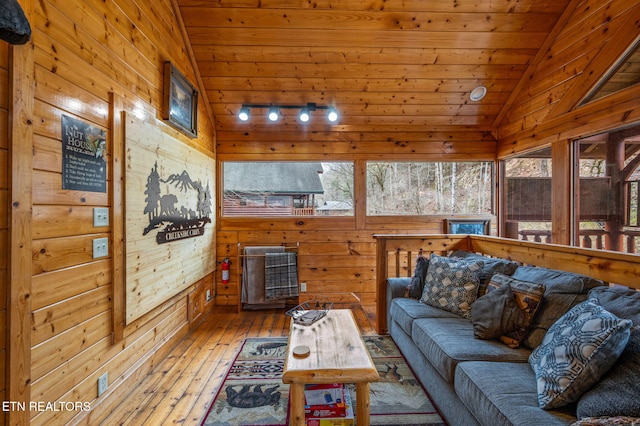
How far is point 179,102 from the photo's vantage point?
2666mm

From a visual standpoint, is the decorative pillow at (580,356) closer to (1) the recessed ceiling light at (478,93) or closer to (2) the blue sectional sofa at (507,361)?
(2) the blue sectional sofa at (507,361)

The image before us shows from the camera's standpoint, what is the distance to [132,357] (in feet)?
6.63

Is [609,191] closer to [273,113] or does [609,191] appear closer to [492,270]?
[492,270]

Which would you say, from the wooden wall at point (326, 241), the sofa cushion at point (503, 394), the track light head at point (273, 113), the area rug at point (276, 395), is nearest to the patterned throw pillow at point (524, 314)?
the sofa cushion at point (503, 394)

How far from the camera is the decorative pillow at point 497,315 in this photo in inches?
65.1

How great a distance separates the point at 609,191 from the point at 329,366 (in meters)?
2.91

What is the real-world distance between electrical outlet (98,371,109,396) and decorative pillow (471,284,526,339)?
2.35 m

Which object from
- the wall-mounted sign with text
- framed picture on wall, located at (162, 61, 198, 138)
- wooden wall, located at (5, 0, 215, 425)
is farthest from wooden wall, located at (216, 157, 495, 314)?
the wall-mounted sign with text

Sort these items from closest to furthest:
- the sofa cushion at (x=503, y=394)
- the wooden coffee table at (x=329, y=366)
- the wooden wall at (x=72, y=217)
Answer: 1. the sofa cushion at (x=503, y=394)
2. the wooden wall at (x=72, y=217)
3. the wooden coffee table at (x=329, y=366)

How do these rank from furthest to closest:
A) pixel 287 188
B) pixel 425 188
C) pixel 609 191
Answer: pixel 425 188
pixel 287 188
pixel 609 191

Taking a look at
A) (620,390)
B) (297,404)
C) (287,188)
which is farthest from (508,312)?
(287,188)

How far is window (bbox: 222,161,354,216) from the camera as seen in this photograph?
3.89 metres

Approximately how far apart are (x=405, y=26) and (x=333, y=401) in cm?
328

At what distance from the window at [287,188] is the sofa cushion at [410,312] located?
1.70m
